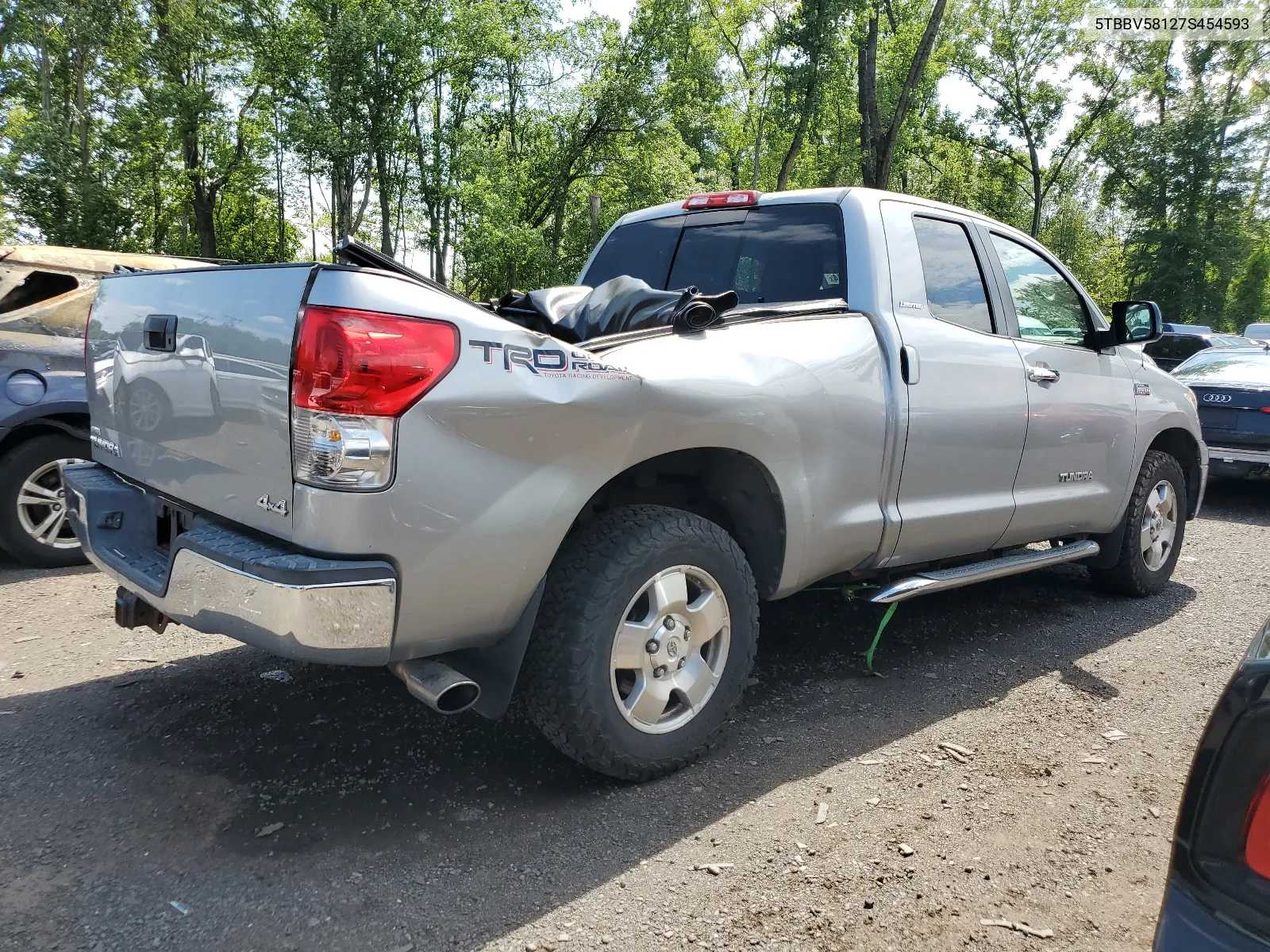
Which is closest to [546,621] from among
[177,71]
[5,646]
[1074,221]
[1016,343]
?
[1016,343]

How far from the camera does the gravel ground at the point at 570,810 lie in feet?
7.56

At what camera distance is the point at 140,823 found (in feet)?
Result: 8.80

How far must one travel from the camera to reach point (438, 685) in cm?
243

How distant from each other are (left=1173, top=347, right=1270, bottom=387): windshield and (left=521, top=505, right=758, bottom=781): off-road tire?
8372mm

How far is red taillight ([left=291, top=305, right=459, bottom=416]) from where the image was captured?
221 cm

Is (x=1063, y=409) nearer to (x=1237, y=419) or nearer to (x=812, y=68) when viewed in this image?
(x=1237, y=419)

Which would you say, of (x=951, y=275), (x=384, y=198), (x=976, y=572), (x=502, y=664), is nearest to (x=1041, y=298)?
(x=951, y=275)

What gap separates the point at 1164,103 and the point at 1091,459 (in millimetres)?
39932

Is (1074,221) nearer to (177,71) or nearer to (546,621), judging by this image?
(177,71)

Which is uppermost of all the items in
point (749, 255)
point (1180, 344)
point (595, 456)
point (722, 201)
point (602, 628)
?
point (722, 201)

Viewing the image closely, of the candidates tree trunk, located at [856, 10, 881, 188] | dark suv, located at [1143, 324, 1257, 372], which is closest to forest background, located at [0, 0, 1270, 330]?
tree trunk, located at [856, 10, 881, 188]

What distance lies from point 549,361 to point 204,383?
3.26 feet

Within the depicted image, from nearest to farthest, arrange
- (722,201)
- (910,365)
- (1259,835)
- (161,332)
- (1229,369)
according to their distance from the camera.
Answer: (1259,835)
(161,332)
(910,365)
(722,201)
(1229,369)

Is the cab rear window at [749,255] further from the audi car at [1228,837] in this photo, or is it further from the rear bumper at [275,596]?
the audi car at [1228,837]
